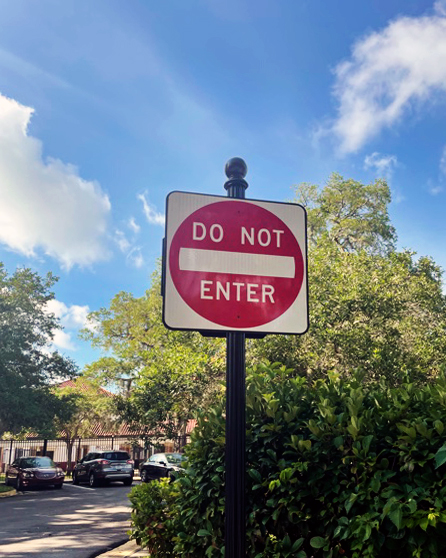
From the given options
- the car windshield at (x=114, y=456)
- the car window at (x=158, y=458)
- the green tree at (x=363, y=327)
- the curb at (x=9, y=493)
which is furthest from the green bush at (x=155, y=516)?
the car windshield at (x=114, y=456)

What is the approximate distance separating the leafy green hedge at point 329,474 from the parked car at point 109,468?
73.3 ft

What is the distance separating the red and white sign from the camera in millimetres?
2359

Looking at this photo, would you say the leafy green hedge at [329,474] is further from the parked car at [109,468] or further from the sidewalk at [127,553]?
the parked car at [109,468]

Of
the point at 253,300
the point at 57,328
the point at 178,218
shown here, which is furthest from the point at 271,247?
the point at 57,328

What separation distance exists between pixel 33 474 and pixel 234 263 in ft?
78.6

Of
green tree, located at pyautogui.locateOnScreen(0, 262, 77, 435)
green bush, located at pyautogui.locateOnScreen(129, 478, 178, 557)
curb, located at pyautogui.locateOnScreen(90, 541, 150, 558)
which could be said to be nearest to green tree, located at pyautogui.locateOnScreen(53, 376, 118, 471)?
green tree, located at pyautogui.locateOnScreen(0, 262, 77, 435)

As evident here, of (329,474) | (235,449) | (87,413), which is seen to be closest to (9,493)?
(87,413)

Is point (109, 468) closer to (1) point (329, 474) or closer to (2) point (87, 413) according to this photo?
(2) point (87, 413)

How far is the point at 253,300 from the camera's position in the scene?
2408 mm

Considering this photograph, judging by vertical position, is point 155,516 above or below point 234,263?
below

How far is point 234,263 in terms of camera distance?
2.43m

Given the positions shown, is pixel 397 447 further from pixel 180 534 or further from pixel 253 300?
pixel 180 534

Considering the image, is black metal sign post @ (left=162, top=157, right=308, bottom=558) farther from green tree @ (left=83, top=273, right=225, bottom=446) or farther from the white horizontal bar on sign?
green tree @ (left=83, top=273, right=225, bottom=446)

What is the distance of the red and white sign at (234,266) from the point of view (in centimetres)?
236
